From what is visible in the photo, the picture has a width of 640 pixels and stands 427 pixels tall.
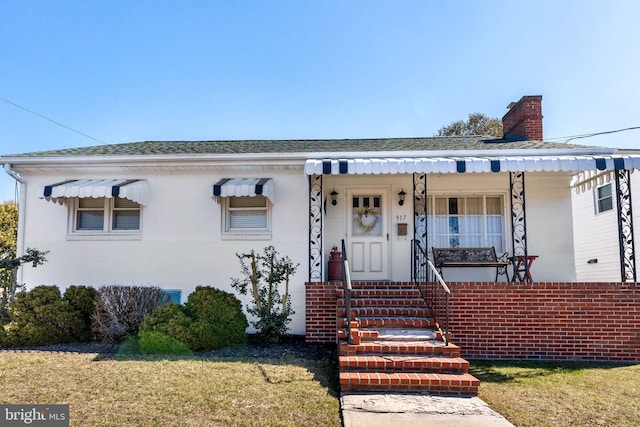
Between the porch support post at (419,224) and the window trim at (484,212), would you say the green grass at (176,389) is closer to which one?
the porch support post at (419,224)

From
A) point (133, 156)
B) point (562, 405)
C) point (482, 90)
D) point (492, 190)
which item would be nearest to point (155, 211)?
point (133, 156)

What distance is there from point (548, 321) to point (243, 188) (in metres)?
6.39

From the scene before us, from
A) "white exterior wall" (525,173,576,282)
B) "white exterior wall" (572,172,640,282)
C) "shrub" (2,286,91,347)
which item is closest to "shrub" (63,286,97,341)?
"shrub" (2,286,91,347)

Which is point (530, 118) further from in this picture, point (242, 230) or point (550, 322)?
point (242, 230)

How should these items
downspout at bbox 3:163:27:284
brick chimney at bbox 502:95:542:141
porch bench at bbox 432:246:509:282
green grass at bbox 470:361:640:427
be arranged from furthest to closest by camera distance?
brick chimney at bbox 502:95:542:141
downspout at bbox 3:163:27:284
porch bench at bbox 432:246:509:282
green grass at bbox 470:361:640:427

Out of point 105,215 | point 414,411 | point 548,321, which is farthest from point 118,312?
point 548,321

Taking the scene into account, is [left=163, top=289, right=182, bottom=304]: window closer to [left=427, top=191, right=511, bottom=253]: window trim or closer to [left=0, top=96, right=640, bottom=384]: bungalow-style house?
[left=0, top=96, right=640, bottom=384]: bungalow-style house

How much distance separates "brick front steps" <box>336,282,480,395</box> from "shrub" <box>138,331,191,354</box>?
2723 millimetres

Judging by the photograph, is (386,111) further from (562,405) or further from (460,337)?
(562,405)

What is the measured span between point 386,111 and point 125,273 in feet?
38.2

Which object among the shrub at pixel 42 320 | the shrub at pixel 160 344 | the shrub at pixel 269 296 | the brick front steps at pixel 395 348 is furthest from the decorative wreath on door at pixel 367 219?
the shrub at pixel 42 320

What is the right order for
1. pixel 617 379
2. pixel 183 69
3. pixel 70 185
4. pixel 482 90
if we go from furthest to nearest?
pixel 482 90
pixel 183 69
pixel 70 185
pixel 617 379

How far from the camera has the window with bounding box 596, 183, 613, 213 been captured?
12630mm

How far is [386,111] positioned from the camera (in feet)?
55.7
